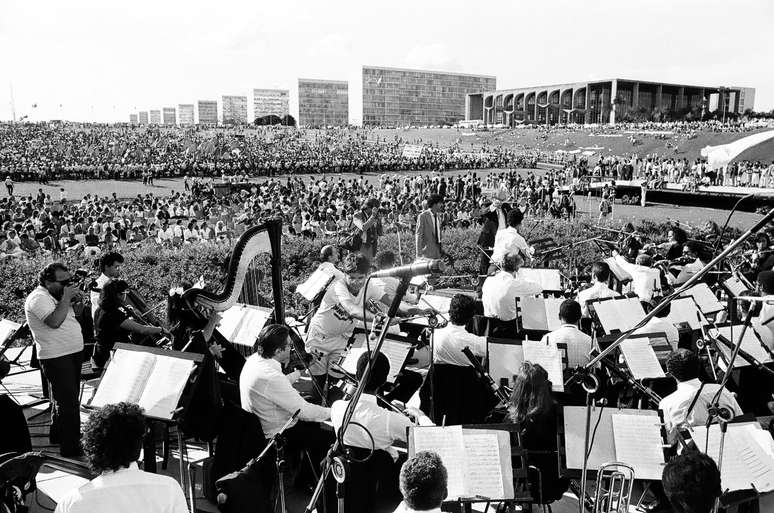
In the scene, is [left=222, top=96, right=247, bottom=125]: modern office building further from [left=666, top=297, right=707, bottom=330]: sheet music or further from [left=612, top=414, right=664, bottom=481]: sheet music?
[left=612, top=414, right=664, bottom=481]: sheet music

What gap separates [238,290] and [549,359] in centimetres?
285

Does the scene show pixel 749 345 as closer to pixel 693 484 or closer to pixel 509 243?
pixel 693 484

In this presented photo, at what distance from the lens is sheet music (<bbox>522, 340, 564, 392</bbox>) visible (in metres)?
5.22

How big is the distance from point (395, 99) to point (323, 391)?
156 m

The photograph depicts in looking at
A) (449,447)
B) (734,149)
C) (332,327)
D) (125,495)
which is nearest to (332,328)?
(332,327)

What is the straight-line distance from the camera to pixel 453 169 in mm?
56531

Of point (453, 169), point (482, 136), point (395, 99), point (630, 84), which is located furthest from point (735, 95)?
point (453, 169)

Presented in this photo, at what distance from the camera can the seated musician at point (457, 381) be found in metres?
5.52

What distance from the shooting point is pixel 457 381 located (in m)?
5.56

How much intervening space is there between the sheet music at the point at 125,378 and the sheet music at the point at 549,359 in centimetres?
295

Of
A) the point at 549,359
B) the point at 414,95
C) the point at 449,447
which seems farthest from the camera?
the point at 414,95

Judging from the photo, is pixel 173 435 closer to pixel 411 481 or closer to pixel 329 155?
pixel 411 481

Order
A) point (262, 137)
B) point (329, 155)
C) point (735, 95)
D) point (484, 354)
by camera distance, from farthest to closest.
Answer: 1. point (735, 95)
2. point (262, 137)
3. point (329, 155)
4. point (484, 354)

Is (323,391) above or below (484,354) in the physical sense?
below
